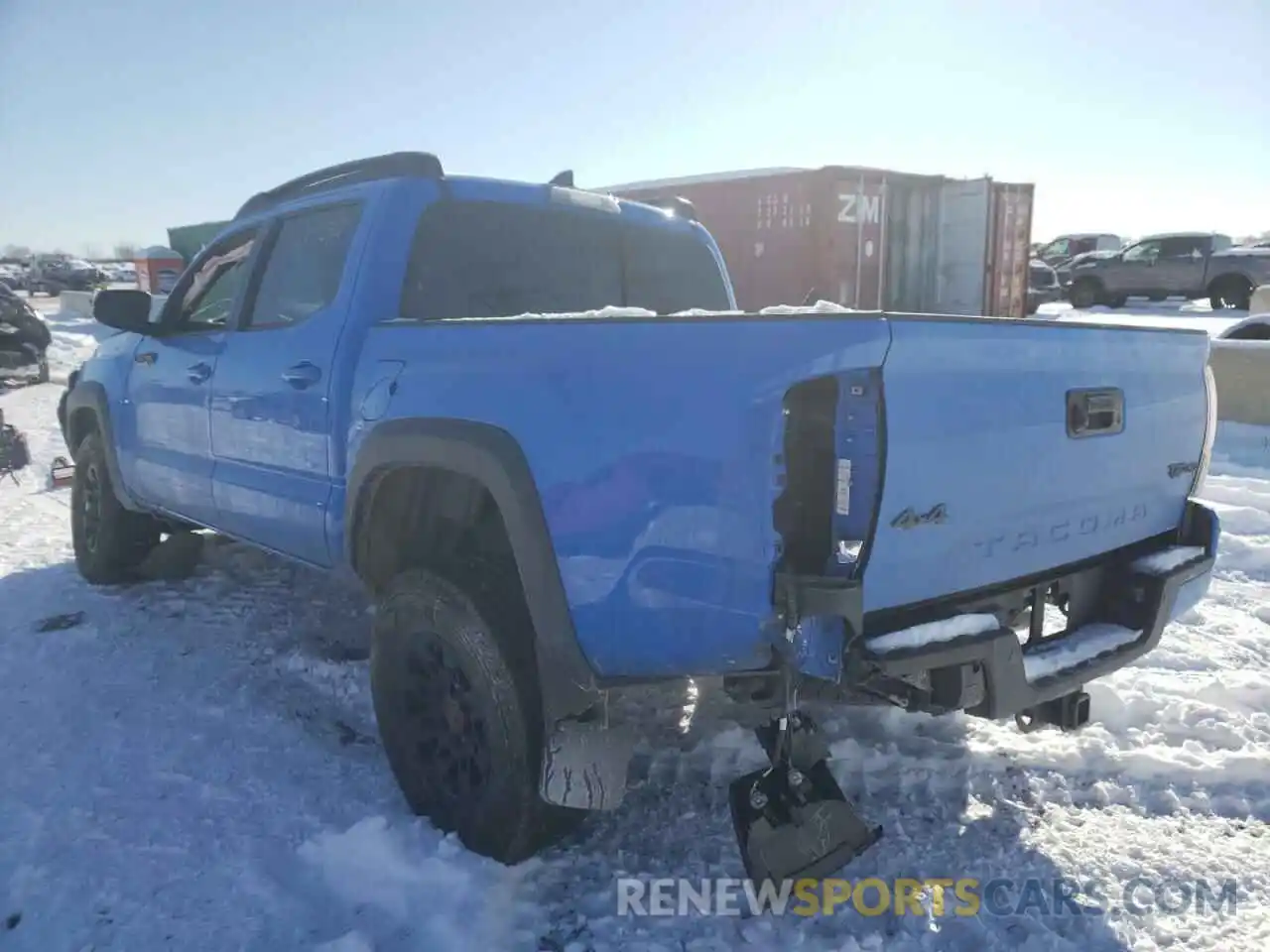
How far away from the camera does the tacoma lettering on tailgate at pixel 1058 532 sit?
7.72 feet

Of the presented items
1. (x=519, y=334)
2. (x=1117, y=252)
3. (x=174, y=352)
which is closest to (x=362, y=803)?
(x=519, y=334)

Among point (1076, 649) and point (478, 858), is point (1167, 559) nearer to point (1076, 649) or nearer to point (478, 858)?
point (1076, 649)

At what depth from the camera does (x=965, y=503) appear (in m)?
2.23

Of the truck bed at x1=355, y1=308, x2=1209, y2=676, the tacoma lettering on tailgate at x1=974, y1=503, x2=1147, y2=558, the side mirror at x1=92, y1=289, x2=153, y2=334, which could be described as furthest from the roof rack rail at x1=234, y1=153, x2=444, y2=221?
the tacoma lettering on tailgate at x1=974, y1=503, x2=1147, y2=558

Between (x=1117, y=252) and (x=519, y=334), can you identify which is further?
(x=1117, y=252)

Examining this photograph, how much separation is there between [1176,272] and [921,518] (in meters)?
25.6

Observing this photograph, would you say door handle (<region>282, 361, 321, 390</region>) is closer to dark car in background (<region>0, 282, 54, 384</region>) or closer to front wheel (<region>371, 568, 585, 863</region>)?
front wheel (<region>371, 568, 585, 863</region>)

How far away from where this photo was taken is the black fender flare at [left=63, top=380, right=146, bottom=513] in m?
4.84

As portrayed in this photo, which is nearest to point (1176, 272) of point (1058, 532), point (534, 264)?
point (534, 264)

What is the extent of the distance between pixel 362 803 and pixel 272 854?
1.07 ft

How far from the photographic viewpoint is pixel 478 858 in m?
2.66

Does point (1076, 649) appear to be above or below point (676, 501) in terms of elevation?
below

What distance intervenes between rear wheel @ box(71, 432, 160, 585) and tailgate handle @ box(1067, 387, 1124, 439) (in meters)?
4.53

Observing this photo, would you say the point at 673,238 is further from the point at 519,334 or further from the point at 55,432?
the point at 55,432
